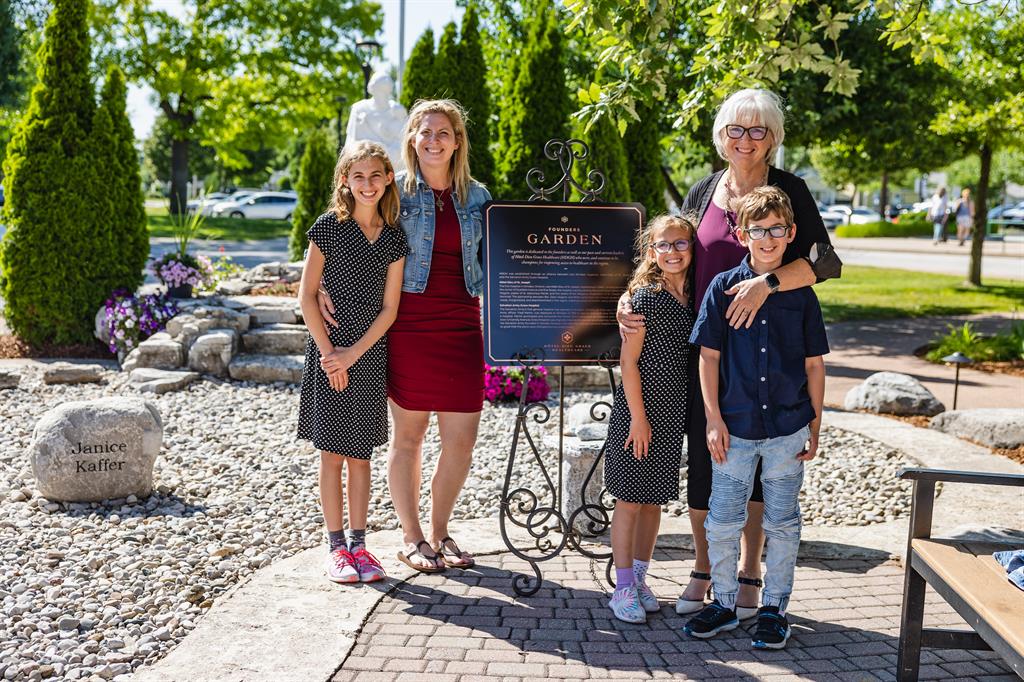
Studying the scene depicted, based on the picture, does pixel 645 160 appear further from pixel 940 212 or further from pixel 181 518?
pixel 940 212

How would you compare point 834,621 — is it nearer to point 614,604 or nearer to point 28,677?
point 614,604

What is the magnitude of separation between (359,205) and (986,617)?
2738 mm

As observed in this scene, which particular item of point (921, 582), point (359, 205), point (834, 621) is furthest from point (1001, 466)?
point (359, 205)

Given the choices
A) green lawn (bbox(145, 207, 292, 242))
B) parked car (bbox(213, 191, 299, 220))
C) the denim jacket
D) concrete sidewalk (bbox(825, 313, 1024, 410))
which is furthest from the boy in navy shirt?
parked car (bbox(213, 191, 299, 220))

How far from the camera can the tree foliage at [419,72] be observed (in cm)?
1195

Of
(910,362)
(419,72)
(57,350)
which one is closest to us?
(57,350)

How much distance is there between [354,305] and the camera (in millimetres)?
4062

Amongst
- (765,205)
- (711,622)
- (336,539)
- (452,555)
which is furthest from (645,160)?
(711,622)

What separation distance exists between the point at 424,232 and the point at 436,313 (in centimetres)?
35

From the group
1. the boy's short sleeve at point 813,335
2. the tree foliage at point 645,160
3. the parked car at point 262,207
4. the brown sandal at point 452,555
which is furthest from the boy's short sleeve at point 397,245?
the parked car at point 262,207

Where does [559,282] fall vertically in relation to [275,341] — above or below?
above

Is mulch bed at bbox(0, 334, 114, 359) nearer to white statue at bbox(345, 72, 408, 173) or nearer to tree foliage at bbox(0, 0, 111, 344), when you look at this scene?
tree foliage at bbox(0, 0, 111, 344)

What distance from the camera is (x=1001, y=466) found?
582 centimetres

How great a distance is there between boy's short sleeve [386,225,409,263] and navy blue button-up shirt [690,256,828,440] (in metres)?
1.28
